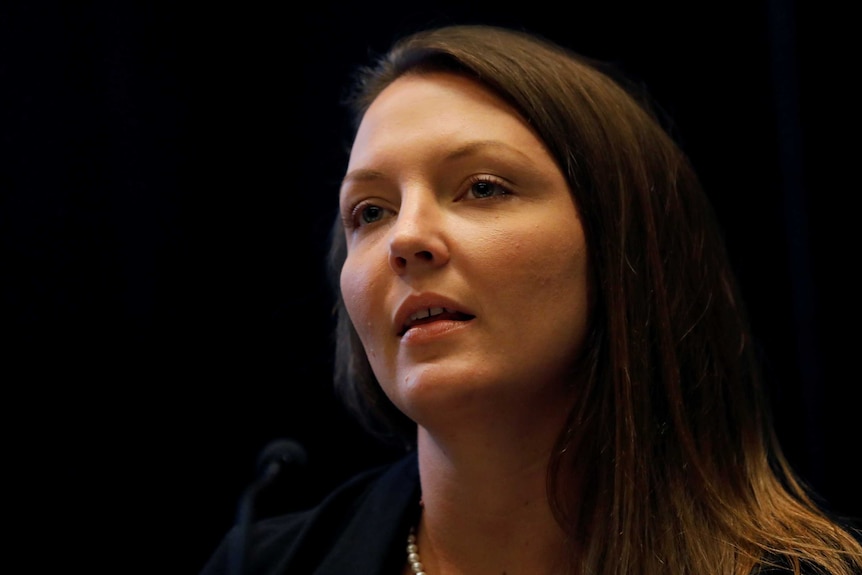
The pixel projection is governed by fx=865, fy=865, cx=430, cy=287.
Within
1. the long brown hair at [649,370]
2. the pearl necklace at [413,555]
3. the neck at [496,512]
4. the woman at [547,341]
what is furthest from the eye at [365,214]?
the pearl necklace at [413,555]

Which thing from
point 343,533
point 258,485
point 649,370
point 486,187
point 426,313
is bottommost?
point 343,533

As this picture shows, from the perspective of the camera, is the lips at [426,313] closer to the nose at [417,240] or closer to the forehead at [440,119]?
the nose at [417,240]

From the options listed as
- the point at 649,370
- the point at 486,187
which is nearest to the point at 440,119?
the point at 486,187

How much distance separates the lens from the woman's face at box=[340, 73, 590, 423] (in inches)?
41.3

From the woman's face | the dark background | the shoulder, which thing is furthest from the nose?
the dark background

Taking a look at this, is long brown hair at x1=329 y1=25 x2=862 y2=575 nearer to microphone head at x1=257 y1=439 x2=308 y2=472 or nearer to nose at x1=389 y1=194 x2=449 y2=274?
nose at x1=389 y1=194 x2=449 y2=274

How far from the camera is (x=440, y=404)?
104 cm

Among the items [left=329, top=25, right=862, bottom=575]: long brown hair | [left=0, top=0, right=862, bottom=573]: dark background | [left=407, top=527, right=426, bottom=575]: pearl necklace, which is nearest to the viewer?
[left=329, top=25, right=862, bottom=575]: long brown hair

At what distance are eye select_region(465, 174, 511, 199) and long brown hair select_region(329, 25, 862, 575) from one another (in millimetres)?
88

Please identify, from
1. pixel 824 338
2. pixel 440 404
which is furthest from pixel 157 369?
pixel 824 338

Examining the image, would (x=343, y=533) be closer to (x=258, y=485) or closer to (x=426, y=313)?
(x=258, y=485)

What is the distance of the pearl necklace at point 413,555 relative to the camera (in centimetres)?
120

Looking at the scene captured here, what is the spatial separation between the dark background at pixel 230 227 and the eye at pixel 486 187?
0.51 meters

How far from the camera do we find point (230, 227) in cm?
154
